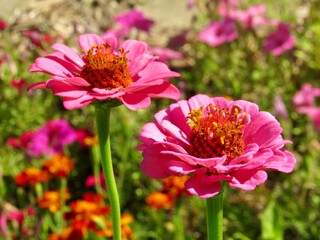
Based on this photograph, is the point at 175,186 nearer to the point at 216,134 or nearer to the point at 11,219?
the point at 11,219

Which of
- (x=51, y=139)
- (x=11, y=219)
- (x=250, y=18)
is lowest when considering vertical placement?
(x=11, y=219)

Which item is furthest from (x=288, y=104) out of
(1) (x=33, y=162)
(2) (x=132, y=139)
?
(1) (x=33, y=162)

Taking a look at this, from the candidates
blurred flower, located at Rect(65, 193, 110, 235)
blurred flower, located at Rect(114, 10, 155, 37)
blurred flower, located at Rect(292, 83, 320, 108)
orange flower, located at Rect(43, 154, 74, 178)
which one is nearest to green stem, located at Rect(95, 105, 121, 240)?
blurred flower, located at Rect(65, 193, 110, 235)

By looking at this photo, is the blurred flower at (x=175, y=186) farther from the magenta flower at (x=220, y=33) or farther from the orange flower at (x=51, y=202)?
the magenta flower at (x=220, y=33)

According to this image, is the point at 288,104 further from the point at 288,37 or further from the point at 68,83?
the point at 68,83

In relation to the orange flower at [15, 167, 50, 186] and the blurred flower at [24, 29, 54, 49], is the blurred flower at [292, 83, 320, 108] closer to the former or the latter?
the orange flower at [15, 167, 50, 186]

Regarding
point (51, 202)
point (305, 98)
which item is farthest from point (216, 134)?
point (305, 98)

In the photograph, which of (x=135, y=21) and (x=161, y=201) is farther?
(x=135, y=21)
